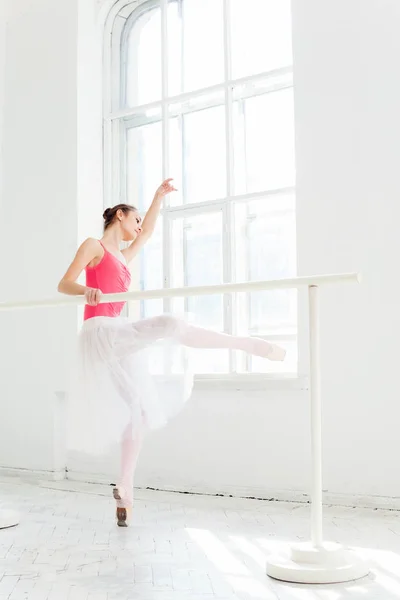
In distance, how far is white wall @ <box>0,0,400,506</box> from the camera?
11.6 feet

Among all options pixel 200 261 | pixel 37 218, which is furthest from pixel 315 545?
pixel 37 218

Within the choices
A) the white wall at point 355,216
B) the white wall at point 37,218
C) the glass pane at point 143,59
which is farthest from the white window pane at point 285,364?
the glass pane at point 143,59

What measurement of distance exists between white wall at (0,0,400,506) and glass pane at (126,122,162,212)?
1.22 metres

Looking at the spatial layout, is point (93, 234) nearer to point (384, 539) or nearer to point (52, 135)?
point (52, 135)

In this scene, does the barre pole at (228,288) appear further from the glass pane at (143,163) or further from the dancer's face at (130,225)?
the glass pane at (143,163)

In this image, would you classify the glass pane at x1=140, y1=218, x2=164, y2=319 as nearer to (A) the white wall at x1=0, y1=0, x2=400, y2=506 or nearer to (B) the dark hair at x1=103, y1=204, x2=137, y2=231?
(A) the white wall at x1=0, y1=0, x2=400, y2=506

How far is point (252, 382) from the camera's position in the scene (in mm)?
3939

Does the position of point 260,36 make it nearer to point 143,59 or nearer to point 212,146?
point 212,146

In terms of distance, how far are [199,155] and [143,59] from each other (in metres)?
0.89

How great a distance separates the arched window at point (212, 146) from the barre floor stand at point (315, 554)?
4.93 ft

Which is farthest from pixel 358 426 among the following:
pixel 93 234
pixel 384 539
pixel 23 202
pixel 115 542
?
pixel 23 202

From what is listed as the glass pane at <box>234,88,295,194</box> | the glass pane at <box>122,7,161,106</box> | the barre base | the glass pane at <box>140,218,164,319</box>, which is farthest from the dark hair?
the barre base

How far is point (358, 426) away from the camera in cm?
358

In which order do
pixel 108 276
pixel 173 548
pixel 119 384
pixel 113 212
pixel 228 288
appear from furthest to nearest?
pixel 113 212
pixel 108 276
pixel 119 384
pixel 173 548
pixel 228 288
